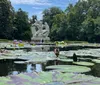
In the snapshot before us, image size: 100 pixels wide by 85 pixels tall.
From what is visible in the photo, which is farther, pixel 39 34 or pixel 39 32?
pixel 39 32

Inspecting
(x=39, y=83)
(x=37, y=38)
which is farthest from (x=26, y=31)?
(x=39, y=83)

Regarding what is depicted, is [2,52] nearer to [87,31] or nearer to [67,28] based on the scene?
[87,31]

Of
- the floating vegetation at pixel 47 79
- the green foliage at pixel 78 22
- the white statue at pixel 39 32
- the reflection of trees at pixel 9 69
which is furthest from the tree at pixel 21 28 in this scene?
the floating vegetation at pixel 47 79

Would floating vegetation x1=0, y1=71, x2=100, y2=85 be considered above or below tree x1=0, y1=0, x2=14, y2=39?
below

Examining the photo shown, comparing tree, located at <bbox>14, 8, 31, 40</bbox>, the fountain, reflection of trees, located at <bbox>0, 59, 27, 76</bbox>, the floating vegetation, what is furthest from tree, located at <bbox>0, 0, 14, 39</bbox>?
the floating vegetation

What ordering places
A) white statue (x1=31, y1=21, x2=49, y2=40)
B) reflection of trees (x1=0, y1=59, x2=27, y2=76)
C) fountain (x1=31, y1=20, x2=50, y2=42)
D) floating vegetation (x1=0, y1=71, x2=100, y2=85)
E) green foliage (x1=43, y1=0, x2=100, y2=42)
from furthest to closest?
white statue (x1=31, y1=21, x2=49, y2=40) → fountain (x1=31, y1=20, x2=50, y2=42) → green foliage (x1=43, y1=0, x2=100, y2=42) → reflection of trees (x1=0, y1=59, x2=27, y2=76) → floating vegetation (x1=0, y1=71, x2=100, y2=85)

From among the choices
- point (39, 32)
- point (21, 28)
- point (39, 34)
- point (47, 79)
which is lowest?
point (47, 79)

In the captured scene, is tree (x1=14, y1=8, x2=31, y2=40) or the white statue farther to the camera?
tree (x1=14, y1=8, x2=31, y2=40)

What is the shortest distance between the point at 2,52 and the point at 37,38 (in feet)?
201

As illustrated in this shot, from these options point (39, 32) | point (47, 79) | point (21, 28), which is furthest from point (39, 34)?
point (47, 79)

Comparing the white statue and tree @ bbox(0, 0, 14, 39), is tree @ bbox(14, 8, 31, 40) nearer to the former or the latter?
the white statue

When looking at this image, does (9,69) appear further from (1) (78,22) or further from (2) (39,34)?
(1) (78,22)

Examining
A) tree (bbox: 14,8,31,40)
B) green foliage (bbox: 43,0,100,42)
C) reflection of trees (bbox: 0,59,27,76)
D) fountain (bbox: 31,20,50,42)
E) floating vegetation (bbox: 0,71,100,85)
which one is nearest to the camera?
floating vegetation (bbox: 0,71,100,85)

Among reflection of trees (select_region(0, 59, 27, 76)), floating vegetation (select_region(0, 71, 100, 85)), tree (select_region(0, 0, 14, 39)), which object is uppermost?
tree (select_region(0, 0, 14, 39))
